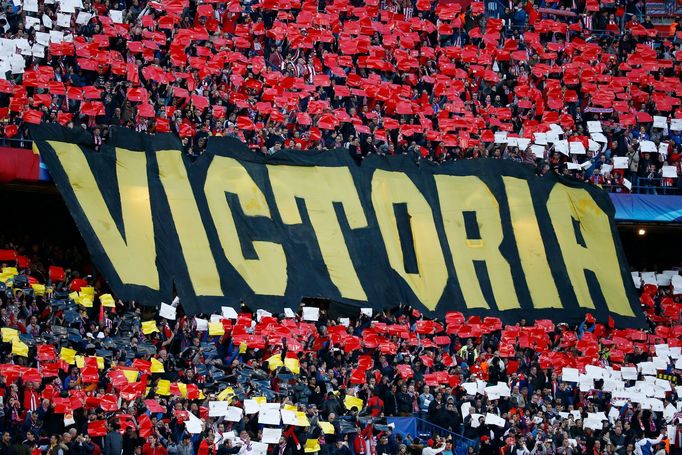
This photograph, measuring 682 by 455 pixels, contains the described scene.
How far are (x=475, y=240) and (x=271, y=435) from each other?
8.30 m

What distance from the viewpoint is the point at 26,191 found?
28.8 m

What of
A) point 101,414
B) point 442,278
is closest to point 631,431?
point 442,278

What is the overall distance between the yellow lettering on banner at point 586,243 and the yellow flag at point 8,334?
12.5 metres

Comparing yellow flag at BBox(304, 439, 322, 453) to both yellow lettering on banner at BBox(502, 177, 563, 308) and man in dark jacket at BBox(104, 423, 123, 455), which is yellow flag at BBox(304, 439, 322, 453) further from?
yellow lettering on banner at BBox(502, 177, 563, 308)

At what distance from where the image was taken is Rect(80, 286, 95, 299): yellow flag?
26.1 metres

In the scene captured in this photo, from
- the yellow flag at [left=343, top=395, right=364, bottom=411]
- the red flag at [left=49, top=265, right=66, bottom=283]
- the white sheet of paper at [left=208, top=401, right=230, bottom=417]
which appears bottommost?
the yellow flag at [left=343, top=395, right=364, bottom=411]

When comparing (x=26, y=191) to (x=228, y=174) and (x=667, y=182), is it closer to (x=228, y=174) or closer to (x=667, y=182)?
(x=228, y=174)

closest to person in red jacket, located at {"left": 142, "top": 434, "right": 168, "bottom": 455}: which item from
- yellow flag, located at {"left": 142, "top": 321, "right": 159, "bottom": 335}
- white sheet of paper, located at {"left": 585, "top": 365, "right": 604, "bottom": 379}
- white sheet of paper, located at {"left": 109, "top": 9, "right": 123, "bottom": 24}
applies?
yellow flag, located at {"left": 142, "top": 321, "right": 159, "bottom": 335}

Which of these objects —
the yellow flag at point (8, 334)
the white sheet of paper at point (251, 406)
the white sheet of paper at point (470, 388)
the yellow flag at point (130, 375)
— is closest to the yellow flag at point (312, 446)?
the white sheet of paper at point (251, 406)

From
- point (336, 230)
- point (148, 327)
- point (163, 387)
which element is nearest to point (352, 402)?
point (163, 387)

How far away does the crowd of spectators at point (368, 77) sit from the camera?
28.8m

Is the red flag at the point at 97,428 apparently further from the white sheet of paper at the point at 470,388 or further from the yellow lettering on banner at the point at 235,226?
the white sheet of paper at the point at 470,388

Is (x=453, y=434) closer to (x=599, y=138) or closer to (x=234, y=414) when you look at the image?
(x=234, y=414)

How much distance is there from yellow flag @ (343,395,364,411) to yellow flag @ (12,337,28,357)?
547 centimetres
